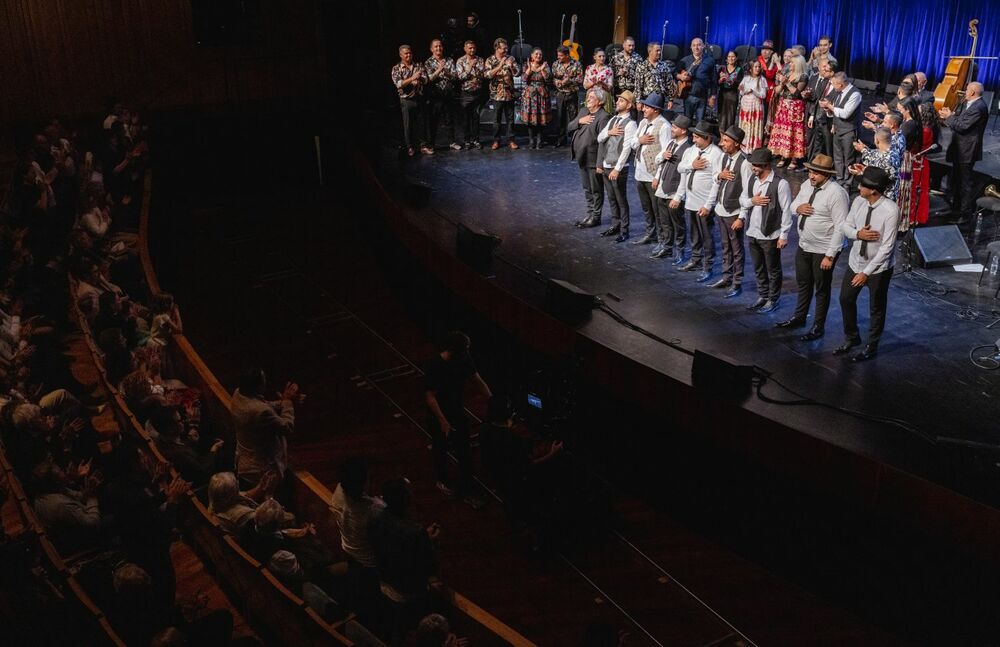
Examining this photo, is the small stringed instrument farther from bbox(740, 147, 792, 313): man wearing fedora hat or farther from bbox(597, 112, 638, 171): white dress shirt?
bbox(740, 147, 792, 313): man wearing fedora hat

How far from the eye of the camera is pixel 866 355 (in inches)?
239

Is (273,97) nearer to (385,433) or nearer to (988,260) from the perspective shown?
(385,433)

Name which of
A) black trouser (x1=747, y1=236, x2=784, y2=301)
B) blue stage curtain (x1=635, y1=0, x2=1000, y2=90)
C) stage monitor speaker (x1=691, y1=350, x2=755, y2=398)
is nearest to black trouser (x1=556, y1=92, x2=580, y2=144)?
black trouser (x1=747, y1=236, x2=784, y2=301)

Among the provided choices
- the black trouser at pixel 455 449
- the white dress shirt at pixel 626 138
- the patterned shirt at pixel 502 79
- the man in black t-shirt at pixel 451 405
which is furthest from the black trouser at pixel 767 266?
the patterned shirt at pixel 502 79

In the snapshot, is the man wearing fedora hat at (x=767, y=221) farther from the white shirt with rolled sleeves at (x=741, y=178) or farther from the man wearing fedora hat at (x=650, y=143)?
the man wearing fedora hat at (x=650, y=143)

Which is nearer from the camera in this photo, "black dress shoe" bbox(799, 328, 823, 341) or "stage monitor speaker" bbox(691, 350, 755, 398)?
"stage monitor speaker" bbox(691, 350, 755, 398)

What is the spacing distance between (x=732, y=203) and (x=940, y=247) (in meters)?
1.96

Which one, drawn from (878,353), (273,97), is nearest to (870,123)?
(878,353)

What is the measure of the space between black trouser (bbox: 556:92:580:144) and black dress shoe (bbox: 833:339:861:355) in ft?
20.0

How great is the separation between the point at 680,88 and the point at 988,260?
564cm

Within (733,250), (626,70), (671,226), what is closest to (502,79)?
(626,70)

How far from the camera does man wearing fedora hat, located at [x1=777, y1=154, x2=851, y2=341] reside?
619cm

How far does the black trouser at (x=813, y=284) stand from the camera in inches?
251

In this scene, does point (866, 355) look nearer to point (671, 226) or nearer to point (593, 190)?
point (671, 226)
